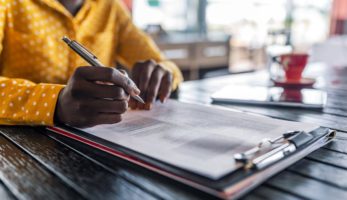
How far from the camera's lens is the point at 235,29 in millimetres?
5695

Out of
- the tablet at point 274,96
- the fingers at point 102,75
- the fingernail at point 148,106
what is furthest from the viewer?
the tablet at point 274,96

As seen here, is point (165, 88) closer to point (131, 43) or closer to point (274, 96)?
point (274, 96)

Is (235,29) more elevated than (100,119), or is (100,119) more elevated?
(235,29)

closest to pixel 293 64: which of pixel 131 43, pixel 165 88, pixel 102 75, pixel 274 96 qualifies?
pixel 274 96

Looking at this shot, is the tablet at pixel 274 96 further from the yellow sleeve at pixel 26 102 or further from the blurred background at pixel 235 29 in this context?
the blurred background at pixel 235 29

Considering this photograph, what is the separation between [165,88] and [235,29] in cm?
510

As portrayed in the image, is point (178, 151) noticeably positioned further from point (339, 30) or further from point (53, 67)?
point (339, 30)

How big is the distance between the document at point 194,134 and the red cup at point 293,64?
37 cm

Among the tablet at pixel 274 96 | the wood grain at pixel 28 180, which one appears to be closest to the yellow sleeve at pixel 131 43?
the tablet at pixel 274 96

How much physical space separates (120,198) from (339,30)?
20.4ft

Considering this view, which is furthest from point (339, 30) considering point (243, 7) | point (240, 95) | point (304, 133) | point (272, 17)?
point (304, 133)

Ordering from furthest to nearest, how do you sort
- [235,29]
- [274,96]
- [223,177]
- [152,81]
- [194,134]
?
[235,29] < [274,96] < [152,81] < [194,134] < [223,177]

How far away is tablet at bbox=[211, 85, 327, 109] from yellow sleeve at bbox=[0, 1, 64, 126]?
0.39 m

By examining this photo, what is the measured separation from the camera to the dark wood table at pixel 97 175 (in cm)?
39
